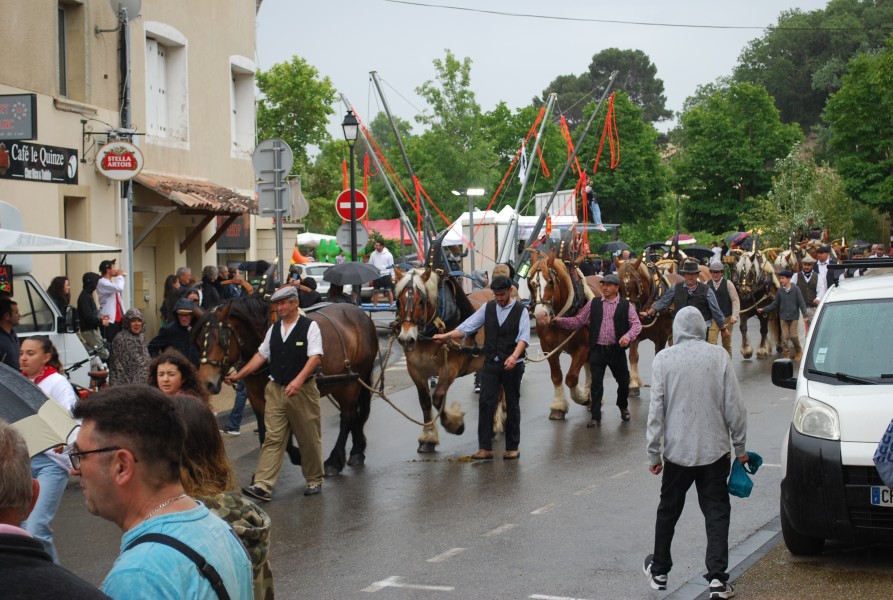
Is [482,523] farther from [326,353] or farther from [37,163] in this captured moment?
[37,163]

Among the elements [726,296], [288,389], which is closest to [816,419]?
[288,389]

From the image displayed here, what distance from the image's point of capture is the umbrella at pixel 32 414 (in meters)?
4.89

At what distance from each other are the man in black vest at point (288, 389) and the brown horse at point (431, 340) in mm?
2199

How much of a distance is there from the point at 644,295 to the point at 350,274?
4.67 meters

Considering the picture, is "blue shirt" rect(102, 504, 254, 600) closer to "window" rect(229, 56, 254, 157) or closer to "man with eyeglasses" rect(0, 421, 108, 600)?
"man with eyeglasses" rect(0, 421, 108, 600)

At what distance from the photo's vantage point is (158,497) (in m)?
3.14

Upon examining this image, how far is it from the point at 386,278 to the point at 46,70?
10.8 meters

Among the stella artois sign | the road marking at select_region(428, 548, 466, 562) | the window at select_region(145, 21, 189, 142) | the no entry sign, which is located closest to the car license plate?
the road marking at select_region(428, 548, 466, 562)

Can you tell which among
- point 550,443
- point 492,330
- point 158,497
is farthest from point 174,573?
point 550,443

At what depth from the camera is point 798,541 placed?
26.1 ft

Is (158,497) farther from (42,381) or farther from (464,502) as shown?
(464,502)

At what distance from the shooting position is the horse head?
1266 cm

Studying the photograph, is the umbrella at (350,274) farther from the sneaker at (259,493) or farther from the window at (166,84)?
the sneaker at (259,493)

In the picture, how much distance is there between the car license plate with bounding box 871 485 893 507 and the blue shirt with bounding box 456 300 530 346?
5154mm
